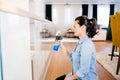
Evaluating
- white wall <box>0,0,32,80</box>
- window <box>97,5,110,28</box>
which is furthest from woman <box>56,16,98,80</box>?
window <box>97,5,110,28</box>

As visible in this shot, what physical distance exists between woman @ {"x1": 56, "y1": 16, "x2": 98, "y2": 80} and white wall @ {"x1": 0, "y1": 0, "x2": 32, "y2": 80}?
17.1 inches

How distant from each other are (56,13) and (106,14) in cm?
315

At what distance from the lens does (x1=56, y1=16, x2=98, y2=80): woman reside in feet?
4.78

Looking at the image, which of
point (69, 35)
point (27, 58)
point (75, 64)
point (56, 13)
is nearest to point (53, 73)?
point (27, 58)

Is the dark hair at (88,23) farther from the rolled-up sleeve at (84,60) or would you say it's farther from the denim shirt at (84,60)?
the rolled-up sleeve at (84,60)

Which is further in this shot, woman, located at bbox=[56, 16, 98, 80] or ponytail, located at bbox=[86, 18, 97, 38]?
ponytail, located at bbox=[86, 18, 97, 38]

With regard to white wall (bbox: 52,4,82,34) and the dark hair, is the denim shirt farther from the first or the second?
white wall (bbox: 52,4,82,34)

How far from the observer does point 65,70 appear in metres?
3.76

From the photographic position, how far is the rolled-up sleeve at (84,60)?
1.45 meters

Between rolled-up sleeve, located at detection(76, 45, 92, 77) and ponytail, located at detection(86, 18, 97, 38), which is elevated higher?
ponytail, located at detection(86, 18, 97, 38)

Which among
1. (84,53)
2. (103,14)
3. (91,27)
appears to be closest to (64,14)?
(103,14)

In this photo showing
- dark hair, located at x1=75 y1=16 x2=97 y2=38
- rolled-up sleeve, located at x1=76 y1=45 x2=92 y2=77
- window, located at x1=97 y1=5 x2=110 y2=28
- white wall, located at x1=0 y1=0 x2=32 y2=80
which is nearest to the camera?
white wall, located at x1=0 y1=0 x2=32 y2=80

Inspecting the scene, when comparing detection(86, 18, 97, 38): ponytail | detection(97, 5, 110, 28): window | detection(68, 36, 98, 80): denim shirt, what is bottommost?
detection(68, 36, 98, 80): denim shirt

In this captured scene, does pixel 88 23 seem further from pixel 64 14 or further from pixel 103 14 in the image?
pixel 103 14
